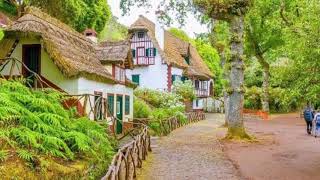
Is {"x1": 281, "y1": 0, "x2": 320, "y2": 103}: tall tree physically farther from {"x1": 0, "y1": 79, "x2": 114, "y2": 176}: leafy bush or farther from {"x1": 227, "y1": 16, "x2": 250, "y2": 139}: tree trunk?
{"x1": 227, "y1": 16, "x2": 250, "y2": 139}: tree trunk

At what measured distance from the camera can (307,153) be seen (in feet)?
64.8

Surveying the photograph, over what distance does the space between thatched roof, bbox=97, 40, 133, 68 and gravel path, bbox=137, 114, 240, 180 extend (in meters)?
5.84

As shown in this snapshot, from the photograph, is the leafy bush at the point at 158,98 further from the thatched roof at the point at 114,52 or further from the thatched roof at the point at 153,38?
the thatched roof at the point at 114,52

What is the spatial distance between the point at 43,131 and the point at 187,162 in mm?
6566

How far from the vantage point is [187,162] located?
56.5 feet

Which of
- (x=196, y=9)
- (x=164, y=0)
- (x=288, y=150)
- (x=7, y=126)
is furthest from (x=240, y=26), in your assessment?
(x=7, y=126)

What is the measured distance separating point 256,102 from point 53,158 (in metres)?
50.4

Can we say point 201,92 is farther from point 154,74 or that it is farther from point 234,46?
point 234,46

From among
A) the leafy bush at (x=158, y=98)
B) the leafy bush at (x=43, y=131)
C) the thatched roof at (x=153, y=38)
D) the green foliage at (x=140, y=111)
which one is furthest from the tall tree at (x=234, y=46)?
the thatched roof at (x=153, y=38)

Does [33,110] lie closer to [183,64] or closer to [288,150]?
[288,150]

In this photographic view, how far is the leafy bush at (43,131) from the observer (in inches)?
432

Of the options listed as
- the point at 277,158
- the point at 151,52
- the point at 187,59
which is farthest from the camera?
the point at 187,59

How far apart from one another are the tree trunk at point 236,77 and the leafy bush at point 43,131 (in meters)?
12.1

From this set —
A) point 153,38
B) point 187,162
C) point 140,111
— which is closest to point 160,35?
point 153,38
